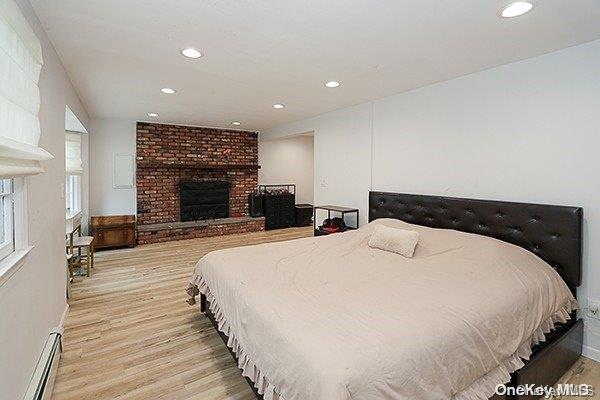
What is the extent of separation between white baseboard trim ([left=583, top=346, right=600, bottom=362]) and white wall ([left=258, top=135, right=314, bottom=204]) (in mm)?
6076

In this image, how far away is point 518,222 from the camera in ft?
8.21

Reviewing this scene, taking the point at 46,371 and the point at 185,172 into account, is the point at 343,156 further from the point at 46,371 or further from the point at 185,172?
the point at 46,371

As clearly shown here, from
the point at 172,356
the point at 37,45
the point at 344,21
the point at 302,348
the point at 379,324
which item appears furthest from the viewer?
the point at 172,356

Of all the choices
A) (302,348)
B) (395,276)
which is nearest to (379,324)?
(302,348)

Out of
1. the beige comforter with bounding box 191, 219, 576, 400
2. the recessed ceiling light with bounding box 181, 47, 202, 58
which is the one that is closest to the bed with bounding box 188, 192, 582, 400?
the beige comforter with bounding box 191, 219, 576, 400

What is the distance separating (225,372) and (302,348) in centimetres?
108

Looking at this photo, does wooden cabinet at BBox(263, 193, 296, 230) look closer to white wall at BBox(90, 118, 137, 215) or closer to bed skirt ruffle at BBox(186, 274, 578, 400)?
white wall at BBox(90, 118, 137, 215)

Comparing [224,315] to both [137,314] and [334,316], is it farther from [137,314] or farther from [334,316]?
[137,314]

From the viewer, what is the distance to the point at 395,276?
211 centimetres

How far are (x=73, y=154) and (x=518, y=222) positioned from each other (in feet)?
19.9

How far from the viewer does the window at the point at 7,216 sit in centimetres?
160

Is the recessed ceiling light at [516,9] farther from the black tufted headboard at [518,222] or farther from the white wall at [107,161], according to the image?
the white wall at [107,161]

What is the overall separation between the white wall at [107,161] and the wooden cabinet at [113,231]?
0.46 metres

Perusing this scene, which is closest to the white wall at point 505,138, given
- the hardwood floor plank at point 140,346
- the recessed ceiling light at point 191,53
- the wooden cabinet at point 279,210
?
the recessed ceiling light at point 191,53
